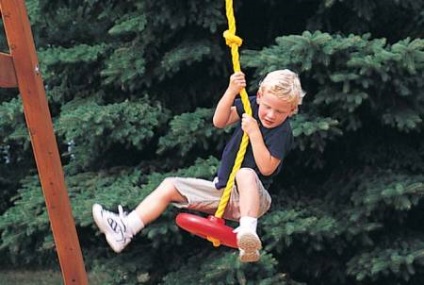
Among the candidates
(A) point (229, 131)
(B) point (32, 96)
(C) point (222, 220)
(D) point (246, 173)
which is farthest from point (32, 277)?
(D) point (246, 173)

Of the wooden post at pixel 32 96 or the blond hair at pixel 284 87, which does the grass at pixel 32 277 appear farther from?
the blond hair at pixel 284 87

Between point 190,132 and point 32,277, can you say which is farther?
point 32,277

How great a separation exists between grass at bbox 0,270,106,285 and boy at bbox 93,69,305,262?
4125 millimetres

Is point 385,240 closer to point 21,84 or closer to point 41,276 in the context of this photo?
point 21,84

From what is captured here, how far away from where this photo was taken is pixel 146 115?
18.6ft

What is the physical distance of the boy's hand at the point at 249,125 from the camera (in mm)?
3494

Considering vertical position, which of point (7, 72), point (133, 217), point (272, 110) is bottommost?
point (133, 217)

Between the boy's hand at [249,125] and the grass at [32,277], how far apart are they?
14.5ft

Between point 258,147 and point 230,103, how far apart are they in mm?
233

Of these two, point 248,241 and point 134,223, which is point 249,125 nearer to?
point 248,241

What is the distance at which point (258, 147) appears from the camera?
3.49m

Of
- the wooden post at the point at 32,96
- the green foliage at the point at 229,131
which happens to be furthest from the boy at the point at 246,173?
the green foliage at the point at 229,131

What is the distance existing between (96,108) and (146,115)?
11.5 inches

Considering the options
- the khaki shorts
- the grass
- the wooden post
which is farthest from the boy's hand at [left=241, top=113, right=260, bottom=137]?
the grass
